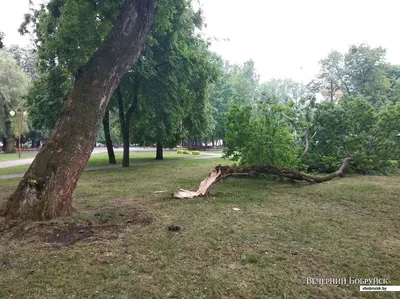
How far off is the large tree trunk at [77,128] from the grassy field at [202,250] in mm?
407

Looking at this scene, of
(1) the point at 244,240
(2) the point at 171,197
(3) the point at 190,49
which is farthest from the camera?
(3) the point at 190,49

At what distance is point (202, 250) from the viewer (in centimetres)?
349

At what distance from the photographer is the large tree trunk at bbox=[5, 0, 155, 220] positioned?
4.35 meters

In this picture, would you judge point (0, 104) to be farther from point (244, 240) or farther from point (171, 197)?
point (244, 240)

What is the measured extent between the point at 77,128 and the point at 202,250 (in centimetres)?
284

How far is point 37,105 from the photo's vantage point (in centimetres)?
1496

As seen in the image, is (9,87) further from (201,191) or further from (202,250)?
(202,250)

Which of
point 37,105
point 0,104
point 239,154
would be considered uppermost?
point 0,104

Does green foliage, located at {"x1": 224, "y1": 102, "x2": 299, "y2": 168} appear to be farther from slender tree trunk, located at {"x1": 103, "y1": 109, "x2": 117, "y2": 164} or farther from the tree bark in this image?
slender tree trunk, located at {"x1": 103, "y1": 109, "x2": 117, "y2": 164}

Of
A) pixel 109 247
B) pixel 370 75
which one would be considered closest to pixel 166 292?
pixel 109 247

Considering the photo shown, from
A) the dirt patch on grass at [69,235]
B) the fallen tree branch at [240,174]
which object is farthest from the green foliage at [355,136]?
the dirt patch on grass at [69,235]

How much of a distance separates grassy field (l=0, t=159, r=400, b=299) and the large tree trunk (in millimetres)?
407

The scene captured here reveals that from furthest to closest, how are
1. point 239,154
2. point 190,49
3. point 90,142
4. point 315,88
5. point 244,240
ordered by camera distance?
point 315,88 → point 190,49 → point 239,154 → point 90,142 → point 244,240

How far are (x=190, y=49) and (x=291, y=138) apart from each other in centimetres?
776
